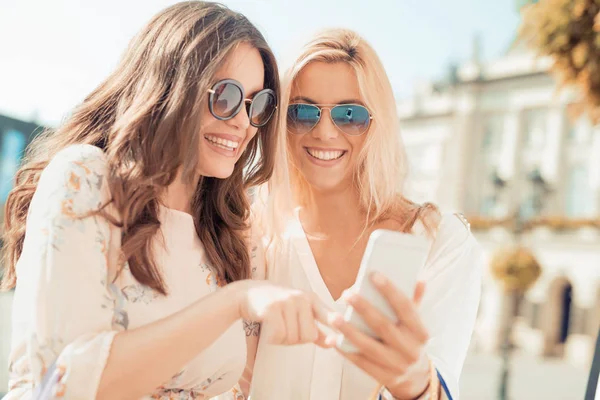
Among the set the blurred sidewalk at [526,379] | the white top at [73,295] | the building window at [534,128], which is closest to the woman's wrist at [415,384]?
the white top at [73,295]

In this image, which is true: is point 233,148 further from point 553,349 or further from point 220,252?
point 553,349

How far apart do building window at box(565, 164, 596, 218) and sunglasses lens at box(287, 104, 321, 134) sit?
27333mm

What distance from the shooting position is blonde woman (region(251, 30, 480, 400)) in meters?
2.31

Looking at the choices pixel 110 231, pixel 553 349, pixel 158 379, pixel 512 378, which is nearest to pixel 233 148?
pixel 110 231

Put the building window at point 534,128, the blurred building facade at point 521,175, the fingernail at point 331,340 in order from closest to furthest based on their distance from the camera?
the fingernail at point 331,340, the blurred building facade at point 521,175, the building window at point 534,128

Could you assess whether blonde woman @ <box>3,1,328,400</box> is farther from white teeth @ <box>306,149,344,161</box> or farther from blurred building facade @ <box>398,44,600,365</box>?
blurred building facade @ <box>398,44,600,365</box>

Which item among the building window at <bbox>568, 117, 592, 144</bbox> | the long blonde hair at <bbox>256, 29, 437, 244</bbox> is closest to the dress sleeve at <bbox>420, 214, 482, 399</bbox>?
the long blonde hair at <bbox>256, 29, 437, 244</bbox>

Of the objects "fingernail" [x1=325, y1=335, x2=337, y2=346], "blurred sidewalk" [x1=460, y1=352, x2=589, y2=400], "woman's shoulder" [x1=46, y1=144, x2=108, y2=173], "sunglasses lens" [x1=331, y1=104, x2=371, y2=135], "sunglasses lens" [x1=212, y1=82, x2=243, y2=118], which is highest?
"sunglasses lens" [x1=212, y1=82, x2=243, y2=118]

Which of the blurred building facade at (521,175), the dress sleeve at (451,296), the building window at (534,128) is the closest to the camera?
the dress sleeve at (451,296)

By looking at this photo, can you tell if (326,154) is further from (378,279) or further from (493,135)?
(493,135)

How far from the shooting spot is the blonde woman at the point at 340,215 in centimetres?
231

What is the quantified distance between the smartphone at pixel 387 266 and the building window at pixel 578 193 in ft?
92.8

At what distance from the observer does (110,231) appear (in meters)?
1.85

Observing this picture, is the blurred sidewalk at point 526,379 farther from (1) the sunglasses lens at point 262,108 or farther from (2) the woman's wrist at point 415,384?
(2) the woman's wrist at point 415,384
